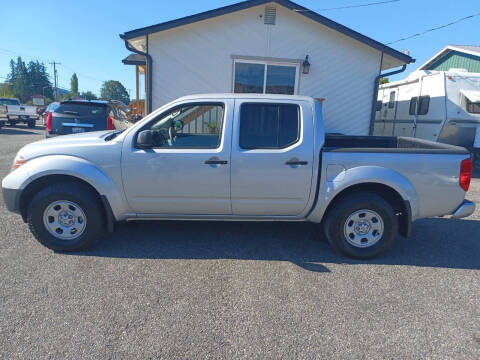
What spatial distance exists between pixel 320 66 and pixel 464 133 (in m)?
4.85

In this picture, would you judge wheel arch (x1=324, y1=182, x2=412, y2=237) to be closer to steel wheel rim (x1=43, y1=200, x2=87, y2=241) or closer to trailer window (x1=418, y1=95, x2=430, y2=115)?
steel wheel rim (x1=43, y1=200, x2=87, y2=241)

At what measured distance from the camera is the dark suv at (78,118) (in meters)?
7.73

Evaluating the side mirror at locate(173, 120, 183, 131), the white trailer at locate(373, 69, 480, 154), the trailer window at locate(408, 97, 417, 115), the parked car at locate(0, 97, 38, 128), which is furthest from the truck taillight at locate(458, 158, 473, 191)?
the parked car at locate(0, 97, 38, 128)

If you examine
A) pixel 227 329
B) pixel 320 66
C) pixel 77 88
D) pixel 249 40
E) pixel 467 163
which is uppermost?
pixel 77 88

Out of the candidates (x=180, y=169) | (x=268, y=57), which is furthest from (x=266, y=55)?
(x=180, y=169)

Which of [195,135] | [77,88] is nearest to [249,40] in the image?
[195,135]

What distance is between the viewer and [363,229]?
12.4 ft

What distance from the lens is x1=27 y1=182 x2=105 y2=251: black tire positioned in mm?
3613

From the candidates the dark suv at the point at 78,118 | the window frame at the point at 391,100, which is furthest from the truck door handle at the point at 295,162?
the window frame at the point at 391,100

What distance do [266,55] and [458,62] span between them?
17224 millimetres

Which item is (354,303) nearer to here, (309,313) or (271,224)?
(309,313)

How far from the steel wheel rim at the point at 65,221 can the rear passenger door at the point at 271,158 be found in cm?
182

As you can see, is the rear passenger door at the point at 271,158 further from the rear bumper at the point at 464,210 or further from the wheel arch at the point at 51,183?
the rear bumper at the point at 464,210

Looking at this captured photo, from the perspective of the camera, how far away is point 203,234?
438 cm
